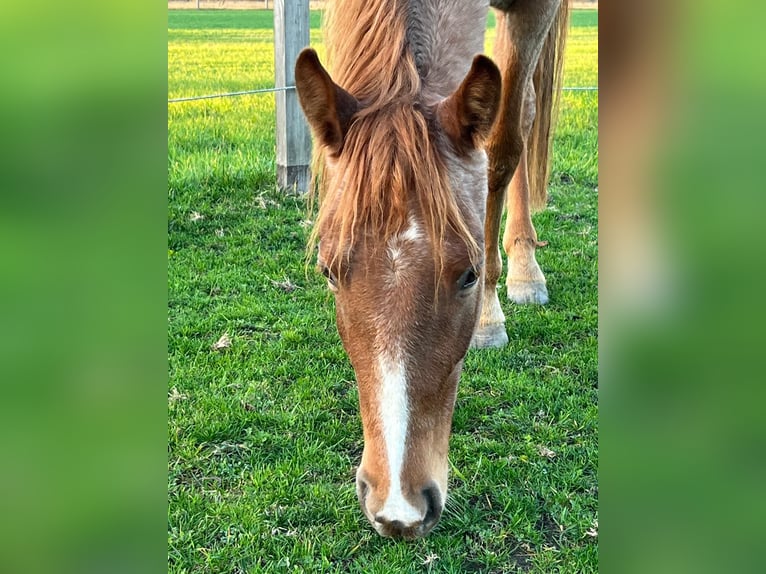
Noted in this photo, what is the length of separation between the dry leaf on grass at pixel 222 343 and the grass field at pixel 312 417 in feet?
0.11

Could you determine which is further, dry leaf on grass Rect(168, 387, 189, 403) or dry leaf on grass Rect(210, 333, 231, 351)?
dry leaf on grass Rect(210, 333, 231, 351)

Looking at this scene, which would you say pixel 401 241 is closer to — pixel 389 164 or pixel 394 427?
pixel 389 164

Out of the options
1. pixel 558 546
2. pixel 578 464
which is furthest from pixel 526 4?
pixel 558 546

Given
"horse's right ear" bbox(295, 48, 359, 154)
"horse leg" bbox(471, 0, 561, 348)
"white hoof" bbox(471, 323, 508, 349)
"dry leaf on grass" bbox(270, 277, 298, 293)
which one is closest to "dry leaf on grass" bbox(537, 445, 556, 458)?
"horse leg" bbox(471, 0, 561, 348)

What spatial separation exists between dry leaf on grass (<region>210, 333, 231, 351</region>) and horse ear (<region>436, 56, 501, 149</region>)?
237 cm

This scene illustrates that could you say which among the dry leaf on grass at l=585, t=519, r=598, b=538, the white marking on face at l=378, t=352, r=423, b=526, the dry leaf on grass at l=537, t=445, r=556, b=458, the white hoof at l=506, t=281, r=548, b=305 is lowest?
the dry leaf on grass at l=585, t=519, r=598, b=538

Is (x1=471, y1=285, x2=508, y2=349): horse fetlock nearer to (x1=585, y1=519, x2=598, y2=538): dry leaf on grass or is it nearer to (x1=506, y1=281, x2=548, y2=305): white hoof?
(x1=506, y1=281, x2=548, y2=305): white hoof

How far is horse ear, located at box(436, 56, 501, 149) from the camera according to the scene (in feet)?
6.70

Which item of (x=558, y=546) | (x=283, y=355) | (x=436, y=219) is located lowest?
(x=558, y=546)
